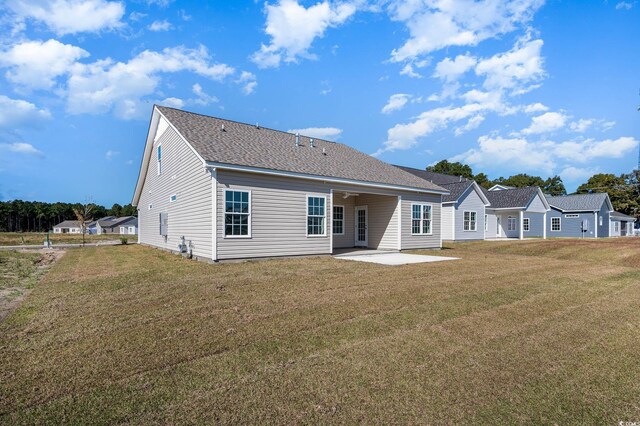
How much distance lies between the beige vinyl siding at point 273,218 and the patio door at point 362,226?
4510mm

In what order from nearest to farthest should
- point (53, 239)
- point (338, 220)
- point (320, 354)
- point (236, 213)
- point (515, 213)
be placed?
point (320, 354)
point (236, 213)
point (338, 220)
point (515, 213)
point (53, 239)

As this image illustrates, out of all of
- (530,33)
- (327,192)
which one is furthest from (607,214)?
(327,192)

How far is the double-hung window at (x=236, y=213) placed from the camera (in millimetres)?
11242

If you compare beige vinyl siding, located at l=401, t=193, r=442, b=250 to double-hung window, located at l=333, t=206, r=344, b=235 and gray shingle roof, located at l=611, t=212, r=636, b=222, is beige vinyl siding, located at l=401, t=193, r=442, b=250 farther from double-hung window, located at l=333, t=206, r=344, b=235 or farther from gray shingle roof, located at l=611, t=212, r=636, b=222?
gray shingle roof, located at l=611, t=212, r=636, b=222

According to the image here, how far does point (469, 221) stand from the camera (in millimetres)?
24609

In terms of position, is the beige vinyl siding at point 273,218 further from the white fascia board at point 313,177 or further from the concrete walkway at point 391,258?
the concrete walkway at point 391,258

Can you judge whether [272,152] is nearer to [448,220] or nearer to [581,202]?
[448,220]

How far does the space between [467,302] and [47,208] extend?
123 meters

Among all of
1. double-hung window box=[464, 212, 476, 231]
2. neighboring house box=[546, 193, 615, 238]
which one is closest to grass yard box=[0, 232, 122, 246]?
double-hung window box=[464, 212, 476, 231]

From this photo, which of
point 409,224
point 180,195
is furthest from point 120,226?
point 409,224

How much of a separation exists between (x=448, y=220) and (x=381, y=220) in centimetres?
885

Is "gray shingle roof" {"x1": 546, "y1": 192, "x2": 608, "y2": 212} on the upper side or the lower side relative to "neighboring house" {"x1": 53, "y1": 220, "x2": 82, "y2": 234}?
upper

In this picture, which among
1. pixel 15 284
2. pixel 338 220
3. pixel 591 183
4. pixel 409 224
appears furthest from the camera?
pixel 591 183

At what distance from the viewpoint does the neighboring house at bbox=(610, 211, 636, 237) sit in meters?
39.0
